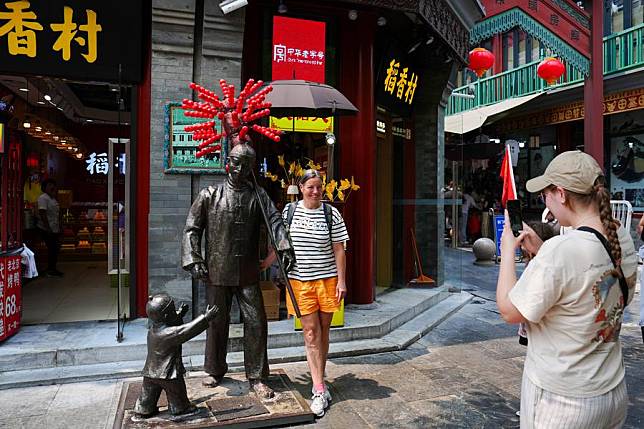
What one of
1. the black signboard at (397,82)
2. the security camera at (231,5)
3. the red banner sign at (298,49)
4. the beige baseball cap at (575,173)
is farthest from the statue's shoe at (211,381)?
the black signboard at (397,82)

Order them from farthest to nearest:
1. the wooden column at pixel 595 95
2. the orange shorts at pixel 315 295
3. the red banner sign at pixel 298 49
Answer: the wooden column at pixel 595 95
the red banner sign at pixel 298 49
the orange shorts at pixel 315 295

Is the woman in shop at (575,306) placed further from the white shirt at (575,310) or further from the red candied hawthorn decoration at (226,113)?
the red candied hawthorn decoration at (226,113)

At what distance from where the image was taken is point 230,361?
5.07 meters

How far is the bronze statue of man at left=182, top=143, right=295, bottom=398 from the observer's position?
4035mm

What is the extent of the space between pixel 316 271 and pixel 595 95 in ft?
22.8

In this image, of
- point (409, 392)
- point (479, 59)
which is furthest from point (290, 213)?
point (479, 59)

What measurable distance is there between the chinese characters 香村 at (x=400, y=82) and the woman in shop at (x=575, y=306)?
5983mm

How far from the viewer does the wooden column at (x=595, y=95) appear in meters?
8.45

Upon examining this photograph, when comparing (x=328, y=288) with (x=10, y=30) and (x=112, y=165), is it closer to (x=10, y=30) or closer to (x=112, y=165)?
(x=112, y=165)

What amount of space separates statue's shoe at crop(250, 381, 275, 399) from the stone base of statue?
4cm

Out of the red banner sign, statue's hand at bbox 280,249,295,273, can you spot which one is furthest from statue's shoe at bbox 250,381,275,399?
the red banner sign

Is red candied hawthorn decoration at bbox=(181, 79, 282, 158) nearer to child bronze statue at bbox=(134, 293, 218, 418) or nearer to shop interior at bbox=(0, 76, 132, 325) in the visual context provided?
child bronze statue at bbox=(134, 293, 218, 418)

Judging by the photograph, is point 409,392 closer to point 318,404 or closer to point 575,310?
point 318,404

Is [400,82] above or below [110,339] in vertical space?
above
